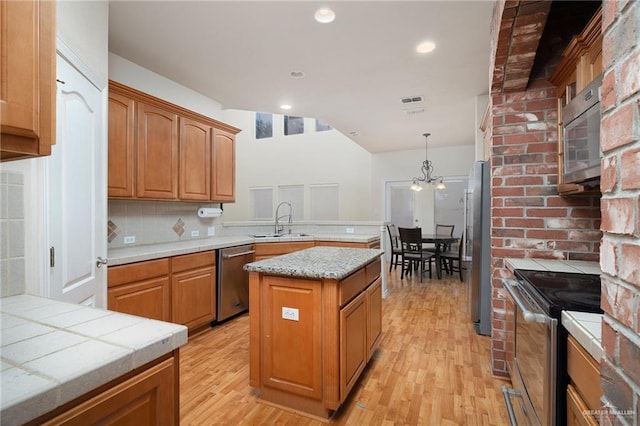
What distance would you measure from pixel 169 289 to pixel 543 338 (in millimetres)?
2626

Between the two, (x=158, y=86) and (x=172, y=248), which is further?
(x=158, y=86)

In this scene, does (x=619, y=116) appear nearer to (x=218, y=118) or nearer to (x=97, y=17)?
(x=97, y=17)

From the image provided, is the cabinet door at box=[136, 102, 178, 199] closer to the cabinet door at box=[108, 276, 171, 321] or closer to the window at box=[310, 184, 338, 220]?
the cabinet door at box=[108, 276, 171, 321]

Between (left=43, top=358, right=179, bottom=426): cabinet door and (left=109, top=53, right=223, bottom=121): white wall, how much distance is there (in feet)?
9.48

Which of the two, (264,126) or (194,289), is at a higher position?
(264,126)

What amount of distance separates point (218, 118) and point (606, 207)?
393 centimetres

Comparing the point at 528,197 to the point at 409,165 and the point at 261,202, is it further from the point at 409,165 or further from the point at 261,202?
the point at 261,202

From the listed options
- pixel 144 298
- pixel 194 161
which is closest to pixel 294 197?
pixel 194 161

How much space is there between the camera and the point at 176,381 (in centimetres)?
86

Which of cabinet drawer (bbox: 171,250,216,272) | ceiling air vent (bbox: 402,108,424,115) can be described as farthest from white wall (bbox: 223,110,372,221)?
cabinet drawer (bbox: 171,250,216,272)

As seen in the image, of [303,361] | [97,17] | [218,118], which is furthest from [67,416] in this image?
[218,118]

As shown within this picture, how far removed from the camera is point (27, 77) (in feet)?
2.21

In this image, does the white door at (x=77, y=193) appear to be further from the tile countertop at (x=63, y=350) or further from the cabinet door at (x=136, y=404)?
the cabinet door at (x=136, y=404)

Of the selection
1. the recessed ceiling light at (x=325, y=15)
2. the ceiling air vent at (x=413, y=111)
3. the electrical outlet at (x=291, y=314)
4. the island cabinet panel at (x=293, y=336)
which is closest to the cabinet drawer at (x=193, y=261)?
the island cabinet panel at (x=293, y=336)
